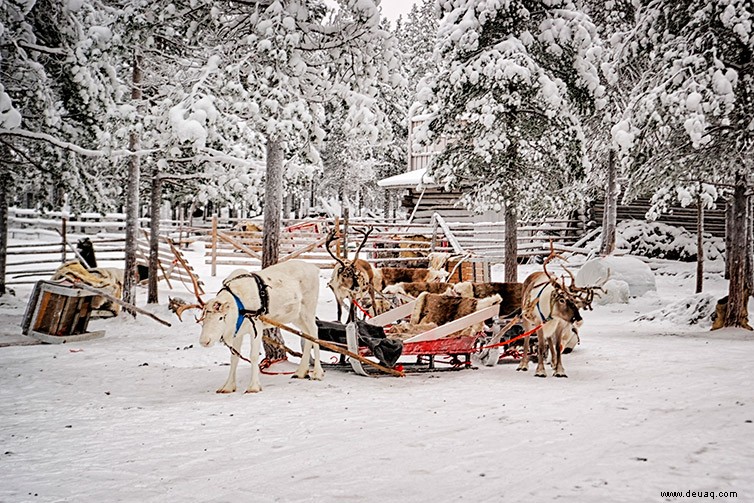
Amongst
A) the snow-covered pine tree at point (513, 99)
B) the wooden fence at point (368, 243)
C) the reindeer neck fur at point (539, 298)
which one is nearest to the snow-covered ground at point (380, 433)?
the reindeer neck fur at point (539, 298)

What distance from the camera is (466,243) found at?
24.4 m

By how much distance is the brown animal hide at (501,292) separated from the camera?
10.4 meters

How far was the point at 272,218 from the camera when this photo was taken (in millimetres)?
→ 9789

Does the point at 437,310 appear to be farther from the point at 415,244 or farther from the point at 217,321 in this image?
the point at 415,244

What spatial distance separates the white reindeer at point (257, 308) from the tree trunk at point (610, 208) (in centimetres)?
1400

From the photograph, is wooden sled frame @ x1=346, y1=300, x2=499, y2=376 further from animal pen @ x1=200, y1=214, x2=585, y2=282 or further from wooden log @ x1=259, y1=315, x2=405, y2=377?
animal pen @ x1=200, y1=214, x2=585, y2=282

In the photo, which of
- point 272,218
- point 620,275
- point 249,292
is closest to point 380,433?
point 249,292

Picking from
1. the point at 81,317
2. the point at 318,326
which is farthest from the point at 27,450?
the point at 81,317

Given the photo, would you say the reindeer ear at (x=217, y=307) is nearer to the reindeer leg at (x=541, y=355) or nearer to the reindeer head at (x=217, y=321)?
the reindeer head at (x=217, y=321)

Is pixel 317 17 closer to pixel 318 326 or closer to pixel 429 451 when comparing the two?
pixel 318 326

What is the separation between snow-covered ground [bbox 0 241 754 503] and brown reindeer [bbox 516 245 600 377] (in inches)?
16.3

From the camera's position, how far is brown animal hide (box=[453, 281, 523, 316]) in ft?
34.1

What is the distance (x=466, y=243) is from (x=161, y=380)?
1746cm

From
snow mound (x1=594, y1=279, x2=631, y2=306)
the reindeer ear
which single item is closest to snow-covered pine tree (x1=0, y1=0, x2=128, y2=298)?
the reindeer ear
